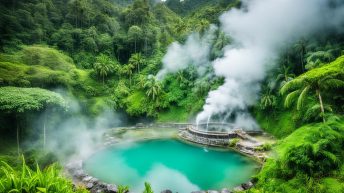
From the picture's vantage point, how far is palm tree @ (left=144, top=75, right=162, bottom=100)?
2985 centimetres

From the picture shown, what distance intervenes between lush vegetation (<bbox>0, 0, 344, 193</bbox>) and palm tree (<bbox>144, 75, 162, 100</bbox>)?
149 mm

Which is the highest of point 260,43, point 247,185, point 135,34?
point 135,34

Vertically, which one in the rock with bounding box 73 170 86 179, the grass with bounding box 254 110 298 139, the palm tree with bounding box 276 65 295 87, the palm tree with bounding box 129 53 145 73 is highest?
the palm tree with bounding box 129 53 145 73

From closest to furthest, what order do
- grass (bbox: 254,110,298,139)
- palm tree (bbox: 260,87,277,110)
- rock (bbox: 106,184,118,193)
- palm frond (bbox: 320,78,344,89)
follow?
rock (bbox: 106,184,118,193) → palm frond (bbox: 320,78,344,89) → grass (bbox: 254,110,298,139) → palm tree (bbox: 260,87,277,110)

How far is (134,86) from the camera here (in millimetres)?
33969

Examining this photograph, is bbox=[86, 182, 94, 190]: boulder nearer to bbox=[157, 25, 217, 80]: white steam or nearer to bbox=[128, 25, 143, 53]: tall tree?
bbox=[157, 25, 217, 80]: white steam

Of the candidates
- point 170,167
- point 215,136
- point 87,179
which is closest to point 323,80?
point 215,136

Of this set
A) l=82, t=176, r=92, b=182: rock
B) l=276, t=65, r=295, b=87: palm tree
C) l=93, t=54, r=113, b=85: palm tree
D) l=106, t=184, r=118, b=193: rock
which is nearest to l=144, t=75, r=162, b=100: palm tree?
l=93, t=54, r=113, b=85: palm tree

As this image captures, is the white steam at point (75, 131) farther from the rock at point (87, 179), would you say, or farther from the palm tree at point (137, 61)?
the palm tree at point (137, 61)

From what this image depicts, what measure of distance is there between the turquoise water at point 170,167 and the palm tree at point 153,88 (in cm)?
1131

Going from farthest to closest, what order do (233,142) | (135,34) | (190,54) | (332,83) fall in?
(135,34), (190,54), (233,142), (332,83)

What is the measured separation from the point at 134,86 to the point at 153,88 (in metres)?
5.39

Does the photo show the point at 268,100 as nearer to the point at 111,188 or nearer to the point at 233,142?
the point at 233,142

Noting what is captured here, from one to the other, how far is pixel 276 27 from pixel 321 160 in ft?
73.1
